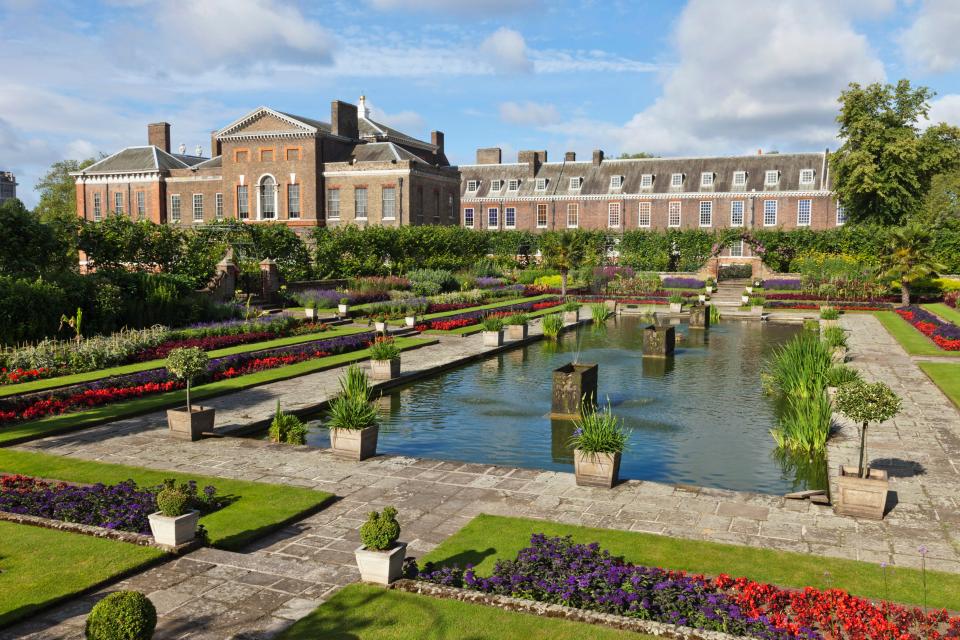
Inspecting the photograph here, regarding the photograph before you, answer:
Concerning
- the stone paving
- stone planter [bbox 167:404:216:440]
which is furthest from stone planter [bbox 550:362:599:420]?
stone planter [bbox 167:404:216:440]

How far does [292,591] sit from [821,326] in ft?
82.5

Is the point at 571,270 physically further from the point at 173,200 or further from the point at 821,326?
the point at 173,200

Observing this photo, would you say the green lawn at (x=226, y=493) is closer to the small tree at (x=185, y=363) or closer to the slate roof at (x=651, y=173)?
the small tree at (x=185, y=363)

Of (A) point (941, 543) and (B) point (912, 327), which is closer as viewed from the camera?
(A) point (941, 543)

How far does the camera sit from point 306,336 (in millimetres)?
24641

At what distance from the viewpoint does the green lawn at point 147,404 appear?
1273 cm

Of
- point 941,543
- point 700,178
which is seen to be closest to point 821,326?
point 941,543

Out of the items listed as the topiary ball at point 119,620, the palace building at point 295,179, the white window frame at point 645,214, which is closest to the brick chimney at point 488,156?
the palace building at point 295,179

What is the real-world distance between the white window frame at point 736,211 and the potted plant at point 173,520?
60.4 metres

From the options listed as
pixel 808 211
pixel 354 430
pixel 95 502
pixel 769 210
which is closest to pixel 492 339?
pixel 354 430

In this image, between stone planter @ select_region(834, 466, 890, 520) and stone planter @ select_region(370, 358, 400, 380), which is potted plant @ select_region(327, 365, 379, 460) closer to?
stone planter @ select_region(370, 358, 400, 380)

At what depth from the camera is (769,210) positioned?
202 feet

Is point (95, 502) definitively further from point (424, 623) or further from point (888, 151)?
point (888, 151)

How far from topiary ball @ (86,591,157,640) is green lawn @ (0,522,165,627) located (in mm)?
1878
